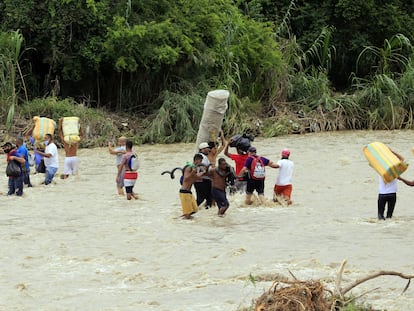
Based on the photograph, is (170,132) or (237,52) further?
(237,52)

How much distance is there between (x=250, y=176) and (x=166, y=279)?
4.48 meters

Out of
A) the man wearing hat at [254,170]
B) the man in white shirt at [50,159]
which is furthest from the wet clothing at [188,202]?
the man in white shirt at [50,159]

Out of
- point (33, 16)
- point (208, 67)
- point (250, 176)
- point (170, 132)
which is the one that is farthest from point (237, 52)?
point (250, 176)

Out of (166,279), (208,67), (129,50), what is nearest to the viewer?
(166,279)

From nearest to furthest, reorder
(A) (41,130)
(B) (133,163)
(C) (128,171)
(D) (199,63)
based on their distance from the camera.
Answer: (B) (133,163)
(C) (128,171)
(A) (41,130)
(D) (199,63)

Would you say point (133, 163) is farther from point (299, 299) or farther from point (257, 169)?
point (299, 299)

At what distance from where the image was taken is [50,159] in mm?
18609

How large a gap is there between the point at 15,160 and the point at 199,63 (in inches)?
477

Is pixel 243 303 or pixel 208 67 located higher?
pixel 208 67

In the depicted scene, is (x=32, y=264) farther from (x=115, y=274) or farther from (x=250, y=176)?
(x=250, y=176)

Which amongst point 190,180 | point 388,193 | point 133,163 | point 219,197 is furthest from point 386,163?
point 133,163

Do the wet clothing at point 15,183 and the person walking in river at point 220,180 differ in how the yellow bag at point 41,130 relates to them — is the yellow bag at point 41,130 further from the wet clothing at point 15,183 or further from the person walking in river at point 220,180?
the person walking in river at point 220,180

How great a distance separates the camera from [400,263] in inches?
456

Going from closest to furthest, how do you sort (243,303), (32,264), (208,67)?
(243,303)
(32,264)
(208,67)
